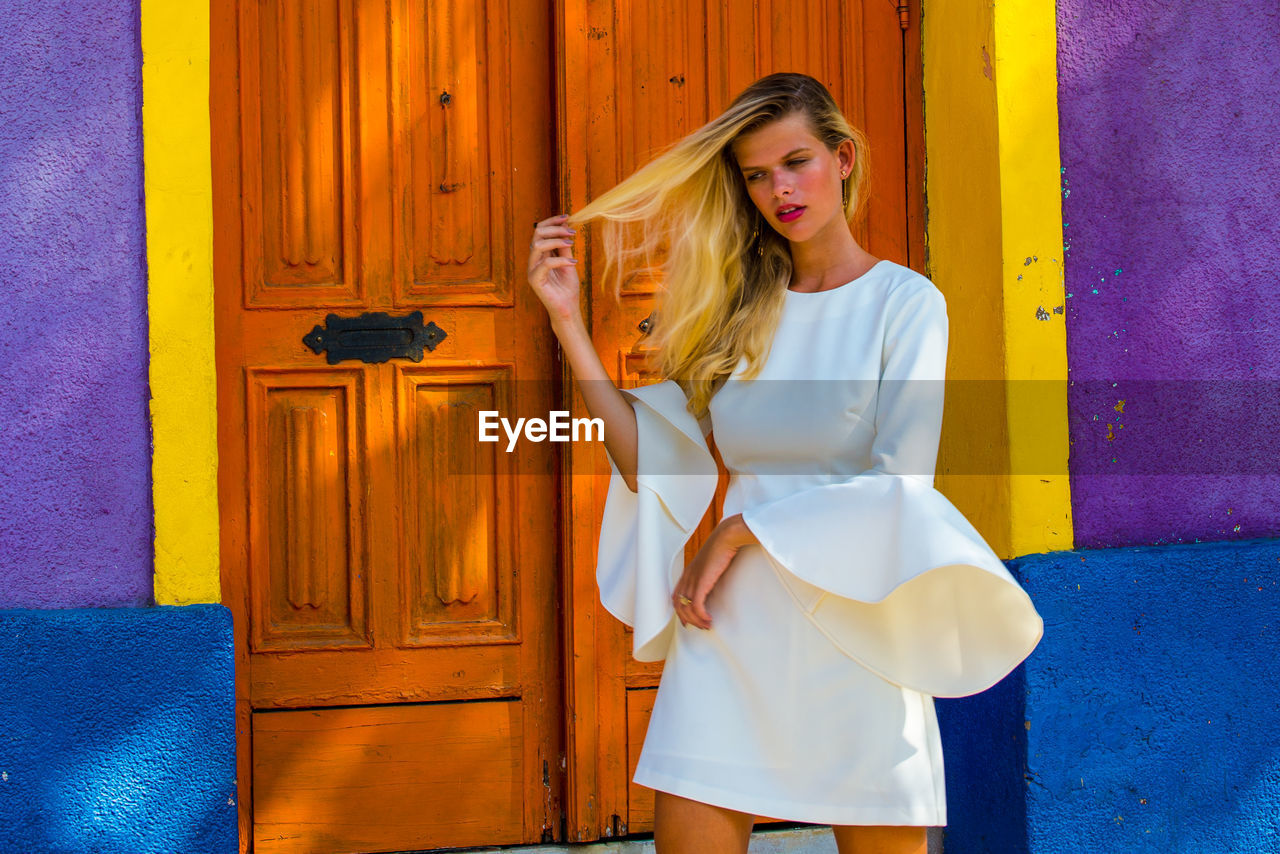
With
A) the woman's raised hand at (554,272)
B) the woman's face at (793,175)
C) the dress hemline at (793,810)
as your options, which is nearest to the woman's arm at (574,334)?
the woman's raised hand at (554,272)

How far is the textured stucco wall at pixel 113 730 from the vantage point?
261 cm

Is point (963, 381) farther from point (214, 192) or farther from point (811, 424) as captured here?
point (214, 192)

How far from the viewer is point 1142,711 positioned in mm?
2830

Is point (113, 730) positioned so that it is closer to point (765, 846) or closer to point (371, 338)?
point (371, 338)

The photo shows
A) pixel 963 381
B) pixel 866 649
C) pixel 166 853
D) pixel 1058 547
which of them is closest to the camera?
pixel 866 649

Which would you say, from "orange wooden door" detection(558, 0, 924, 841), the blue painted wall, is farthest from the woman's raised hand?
the blue painted wall

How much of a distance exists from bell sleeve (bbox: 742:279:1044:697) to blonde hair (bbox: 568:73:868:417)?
289 millimetres

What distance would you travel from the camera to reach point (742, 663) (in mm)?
1984

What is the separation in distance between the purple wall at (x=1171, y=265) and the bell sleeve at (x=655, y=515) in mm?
1216

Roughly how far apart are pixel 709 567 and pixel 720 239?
649 millimetres

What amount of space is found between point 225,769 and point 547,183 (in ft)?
5.59

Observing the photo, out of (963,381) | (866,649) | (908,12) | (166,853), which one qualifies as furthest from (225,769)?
(908,12)

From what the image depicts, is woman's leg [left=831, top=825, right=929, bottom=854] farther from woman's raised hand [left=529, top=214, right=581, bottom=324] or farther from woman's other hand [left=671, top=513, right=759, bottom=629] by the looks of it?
woman's raised hand [left=529, top=214, right=581, bottom=324]

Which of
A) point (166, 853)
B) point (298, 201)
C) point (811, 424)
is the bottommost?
point (166, 853)
